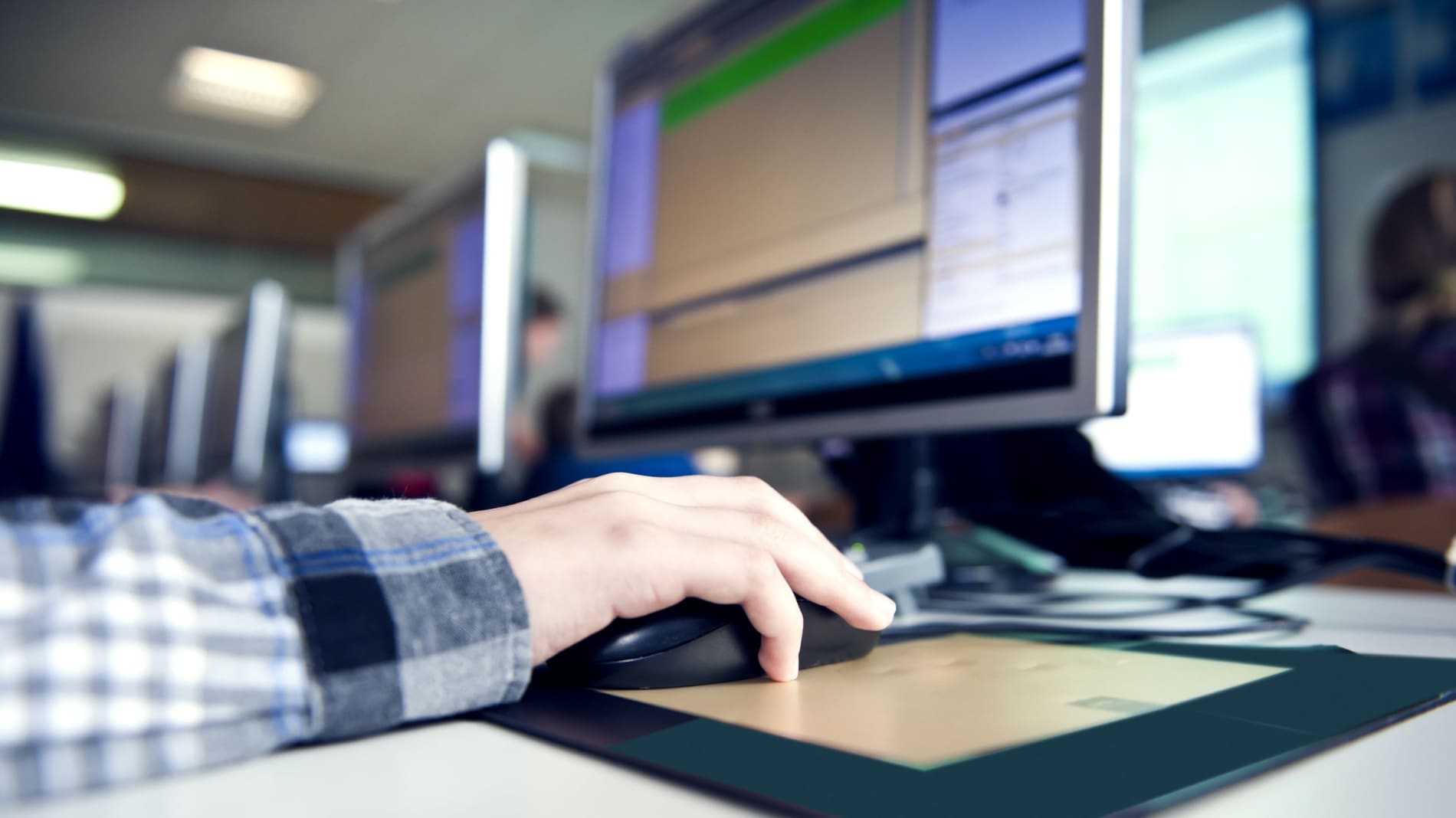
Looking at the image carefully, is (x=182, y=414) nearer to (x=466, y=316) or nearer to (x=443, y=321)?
(x=443, y=321)

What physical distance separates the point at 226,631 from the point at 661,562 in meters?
0.15

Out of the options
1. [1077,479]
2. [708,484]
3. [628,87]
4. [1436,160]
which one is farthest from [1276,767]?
[1436,160]

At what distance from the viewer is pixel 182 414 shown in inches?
116

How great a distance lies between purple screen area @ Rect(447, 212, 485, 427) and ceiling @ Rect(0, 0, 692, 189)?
247cm

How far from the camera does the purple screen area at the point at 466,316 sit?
1.38 meters

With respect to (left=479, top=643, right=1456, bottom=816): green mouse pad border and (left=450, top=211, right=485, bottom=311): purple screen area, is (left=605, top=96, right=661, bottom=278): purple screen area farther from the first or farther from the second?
(left=479, top=643, right=1456, bottom=816): green mouse pad border

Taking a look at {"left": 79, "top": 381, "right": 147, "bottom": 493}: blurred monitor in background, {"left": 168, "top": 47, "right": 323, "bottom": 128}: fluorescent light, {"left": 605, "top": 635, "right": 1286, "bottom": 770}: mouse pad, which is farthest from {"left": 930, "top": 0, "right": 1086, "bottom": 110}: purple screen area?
{"left": 168, "top": 47, "right": 323, "bottom": 128}: fluorescent light

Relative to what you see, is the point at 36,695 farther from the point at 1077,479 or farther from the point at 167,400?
the point at 167,400

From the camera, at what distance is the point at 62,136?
542cm

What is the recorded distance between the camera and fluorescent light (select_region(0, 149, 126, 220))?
5.58 metres

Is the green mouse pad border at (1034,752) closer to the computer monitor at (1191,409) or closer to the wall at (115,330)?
the computer monitor at (1191,409)

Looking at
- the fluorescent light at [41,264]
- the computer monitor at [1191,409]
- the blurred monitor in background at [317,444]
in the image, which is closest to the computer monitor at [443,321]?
the computer monitor at [1191,409]

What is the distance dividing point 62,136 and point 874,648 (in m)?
6.36

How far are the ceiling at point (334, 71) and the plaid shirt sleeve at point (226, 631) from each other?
3589 mm
